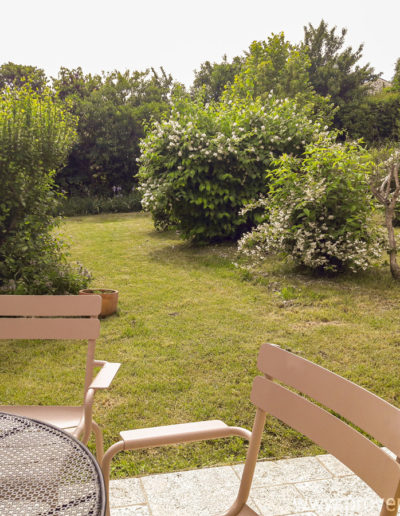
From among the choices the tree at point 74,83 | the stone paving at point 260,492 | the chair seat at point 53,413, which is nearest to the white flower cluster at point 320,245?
the stone paving at point 260,492

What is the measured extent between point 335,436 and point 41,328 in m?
1.49

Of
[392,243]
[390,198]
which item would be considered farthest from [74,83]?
[392,243]

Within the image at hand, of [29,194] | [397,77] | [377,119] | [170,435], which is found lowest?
[170,435]

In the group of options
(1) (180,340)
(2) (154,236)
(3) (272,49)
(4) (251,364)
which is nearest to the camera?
(4) (251,364)

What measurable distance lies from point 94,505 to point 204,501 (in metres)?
1.35

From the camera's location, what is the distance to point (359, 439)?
111 cm

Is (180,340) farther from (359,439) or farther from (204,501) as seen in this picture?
(359,439)

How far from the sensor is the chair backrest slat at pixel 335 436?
3.27 feet

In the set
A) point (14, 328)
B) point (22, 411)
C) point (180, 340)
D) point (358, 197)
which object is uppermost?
point (358, 197)

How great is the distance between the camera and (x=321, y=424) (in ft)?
4.14

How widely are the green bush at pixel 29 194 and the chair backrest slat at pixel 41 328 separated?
→ 3.23m

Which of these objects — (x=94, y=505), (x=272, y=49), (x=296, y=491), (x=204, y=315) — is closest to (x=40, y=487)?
(x=94, y=505)

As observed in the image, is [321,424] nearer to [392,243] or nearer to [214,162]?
[392,243]

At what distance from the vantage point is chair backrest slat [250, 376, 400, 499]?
100 centimetres
